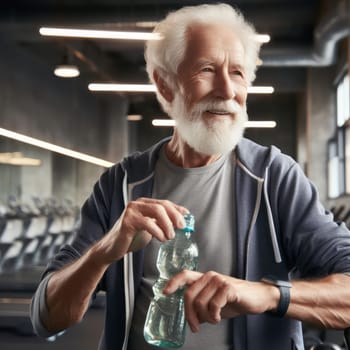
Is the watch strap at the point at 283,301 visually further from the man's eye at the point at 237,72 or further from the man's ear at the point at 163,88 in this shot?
the man's ear at the point at 163,88

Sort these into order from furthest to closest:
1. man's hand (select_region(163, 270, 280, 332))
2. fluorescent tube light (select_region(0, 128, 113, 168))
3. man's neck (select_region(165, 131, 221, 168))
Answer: fluorescent tube light (select_region(0, 128, 113, 168)), man's neck (select_region(165, 131, 221, 168)), man's hand (select_region(163, 270, 280, 332))

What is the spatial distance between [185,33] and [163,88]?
0.18 metres

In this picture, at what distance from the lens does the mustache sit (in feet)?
4.13

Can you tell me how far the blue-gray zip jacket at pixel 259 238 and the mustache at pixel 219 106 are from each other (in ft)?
0.37

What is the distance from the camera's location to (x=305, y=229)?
3.96 ft

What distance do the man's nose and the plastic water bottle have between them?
279 mm

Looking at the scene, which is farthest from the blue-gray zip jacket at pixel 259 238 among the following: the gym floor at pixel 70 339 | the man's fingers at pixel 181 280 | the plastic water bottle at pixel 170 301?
the gym floor at pixel 70 339

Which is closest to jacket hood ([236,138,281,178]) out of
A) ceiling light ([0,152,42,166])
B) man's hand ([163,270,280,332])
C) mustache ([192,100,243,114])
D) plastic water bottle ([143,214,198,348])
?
mustache ([192,100,243,114])

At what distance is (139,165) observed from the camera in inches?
55.1

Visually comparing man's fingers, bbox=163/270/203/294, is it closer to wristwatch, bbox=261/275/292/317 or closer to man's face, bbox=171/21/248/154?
wristwatch, bbox=261/275/292/317

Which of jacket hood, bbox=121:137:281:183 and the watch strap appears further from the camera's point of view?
jacket hood, bbox=121:137:281:183

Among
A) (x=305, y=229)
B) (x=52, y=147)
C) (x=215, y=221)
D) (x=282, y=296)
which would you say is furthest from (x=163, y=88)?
(x=52, y=147)

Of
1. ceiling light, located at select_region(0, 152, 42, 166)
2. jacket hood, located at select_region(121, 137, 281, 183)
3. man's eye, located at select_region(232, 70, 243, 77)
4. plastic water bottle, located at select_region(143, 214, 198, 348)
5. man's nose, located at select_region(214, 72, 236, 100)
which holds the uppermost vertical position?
ceiling light, located at select_region(0, 152, 42, 166)

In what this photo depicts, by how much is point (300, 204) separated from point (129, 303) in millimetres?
379
